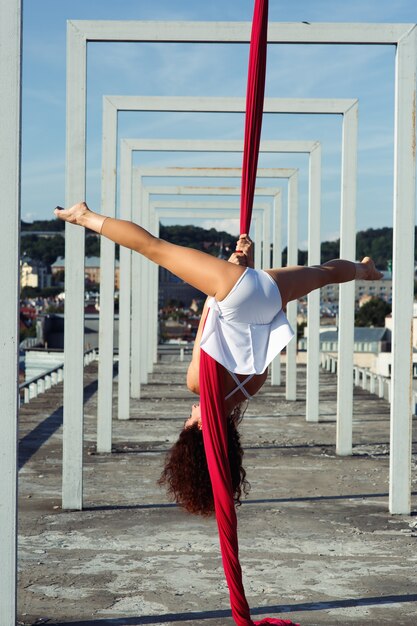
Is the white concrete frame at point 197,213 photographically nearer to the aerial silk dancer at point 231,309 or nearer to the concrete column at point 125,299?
the concrete column at point 125,299

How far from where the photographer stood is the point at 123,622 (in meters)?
6.74

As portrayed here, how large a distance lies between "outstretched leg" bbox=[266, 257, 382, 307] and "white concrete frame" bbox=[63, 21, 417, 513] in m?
4.31

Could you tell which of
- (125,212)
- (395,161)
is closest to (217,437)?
(395,161)

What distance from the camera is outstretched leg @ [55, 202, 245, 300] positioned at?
15.5 feet

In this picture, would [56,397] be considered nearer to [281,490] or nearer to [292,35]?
[281,490]

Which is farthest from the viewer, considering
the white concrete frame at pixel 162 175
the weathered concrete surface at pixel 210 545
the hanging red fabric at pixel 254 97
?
the white concrete frame at pixel 162 175

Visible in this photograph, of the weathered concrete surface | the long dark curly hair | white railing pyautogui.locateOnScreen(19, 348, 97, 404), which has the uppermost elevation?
the long dark curly hair

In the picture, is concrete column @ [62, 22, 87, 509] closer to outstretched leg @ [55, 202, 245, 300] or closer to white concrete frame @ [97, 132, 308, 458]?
white concrete frame @ [97, 132, 308, 458]

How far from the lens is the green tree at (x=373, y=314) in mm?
125500

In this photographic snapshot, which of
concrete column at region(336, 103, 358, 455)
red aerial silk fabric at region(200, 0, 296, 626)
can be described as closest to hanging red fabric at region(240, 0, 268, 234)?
red aerial silk fabric at region(200, 0, 296, 626)

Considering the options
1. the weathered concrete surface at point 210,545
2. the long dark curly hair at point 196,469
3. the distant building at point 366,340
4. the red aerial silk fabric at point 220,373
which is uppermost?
the red aerial silk fabric at point 220,373

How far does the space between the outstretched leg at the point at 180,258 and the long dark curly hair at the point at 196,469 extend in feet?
3.08

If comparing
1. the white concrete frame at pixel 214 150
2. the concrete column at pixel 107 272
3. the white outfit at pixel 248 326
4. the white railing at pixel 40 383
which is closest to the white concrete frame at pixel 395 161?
the concrete column at pixel 107 272

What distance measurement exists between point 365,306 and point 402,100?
120148mm
